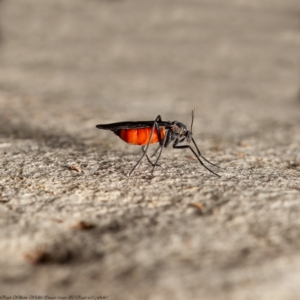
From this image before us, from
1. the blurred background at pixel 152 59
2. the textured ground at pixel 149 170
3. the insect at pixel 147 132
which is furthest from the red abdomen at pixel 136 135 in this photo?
the blurred background at pixel 152 59

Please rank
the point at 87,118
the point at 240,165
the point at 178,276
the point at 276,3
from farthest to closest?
the point at 276,3
the point at 87,118
the point at 240,165
the point at 178,276

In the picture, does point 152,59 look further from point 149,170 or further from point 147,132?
point 149,170

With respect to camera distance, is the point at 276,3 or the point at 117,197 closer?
the point at 117,197

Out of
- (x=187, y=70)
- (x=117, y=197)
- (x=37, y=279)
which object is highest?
(x=187, y=70)

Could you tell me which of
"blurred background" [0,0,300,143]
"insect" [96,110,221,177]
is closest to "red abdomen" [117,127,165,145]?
"insect" [96,110,221,177]

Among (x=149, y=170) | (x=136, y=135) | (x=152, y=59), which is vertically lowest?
(x=149, y=170)

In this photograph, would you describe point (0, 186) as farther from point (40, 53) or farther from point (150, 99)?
point (40, 53)

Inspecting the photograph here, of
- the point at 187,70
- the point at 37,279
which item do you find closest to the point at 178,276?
the point at 37,279

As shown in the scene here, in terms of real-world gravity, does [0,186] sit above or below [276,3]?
below

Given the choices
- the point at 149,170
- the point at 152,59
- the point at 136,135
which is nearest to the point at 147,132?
the point at 136,135
